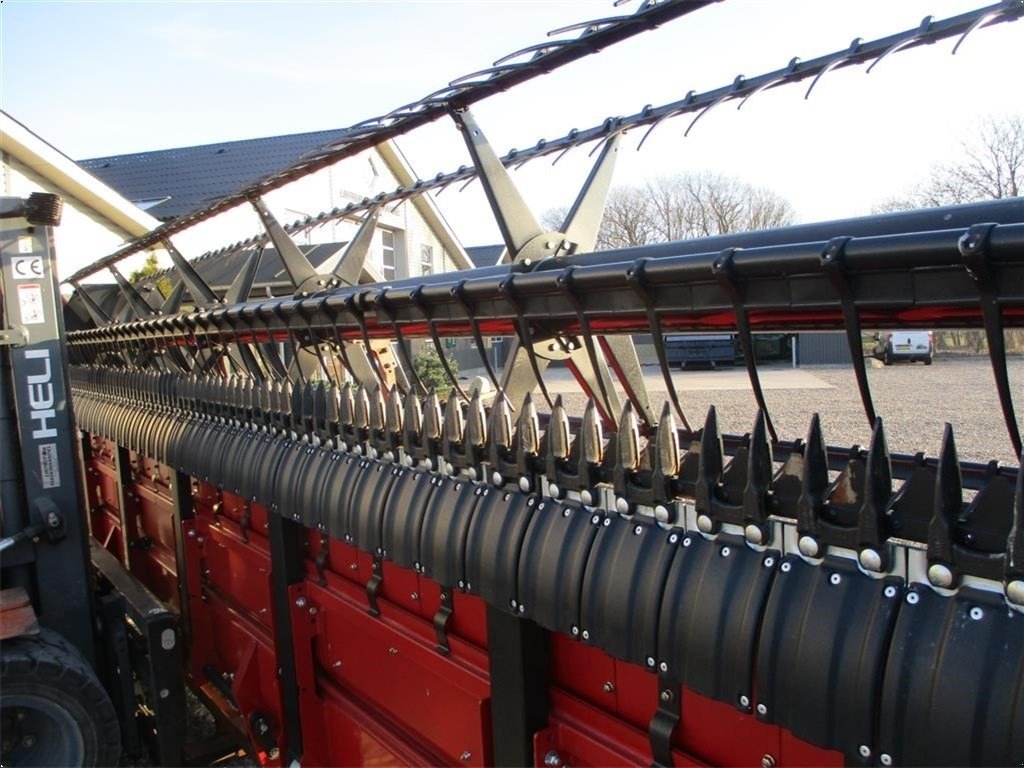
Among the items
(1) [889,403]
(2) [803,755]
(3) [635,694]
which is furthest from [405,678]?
(1) [889,403]

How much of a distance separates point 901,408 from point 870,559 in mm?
10860

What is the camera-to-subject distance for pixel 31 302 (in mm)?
4391

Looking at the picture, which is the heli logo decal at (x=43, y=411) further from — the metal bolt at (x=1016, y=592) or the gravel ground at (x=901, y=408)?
the gravel ground at (x=901, y=408)

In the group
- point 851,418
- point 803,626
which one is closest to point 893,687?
point 803,626

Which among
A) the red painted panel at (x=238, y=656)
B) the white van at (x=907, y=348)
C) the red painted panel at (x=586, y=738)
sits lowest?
the red painted panel at (x=238, y=656)

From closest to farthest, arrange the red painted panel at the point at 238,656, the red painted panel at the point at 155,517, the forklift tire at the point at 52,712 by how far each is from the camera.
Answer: the forklift tire at the point at 52,712
the red painted panel at the point at 238,656
the red painted panel at the point at 155,517

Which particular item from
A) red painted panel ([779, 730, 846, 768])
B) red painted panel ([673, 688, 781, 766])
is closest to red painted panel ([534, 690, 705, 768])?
red painted panel ([673, 688, 781, 766])

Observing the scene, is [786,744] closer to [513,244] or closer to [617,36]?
[513,244]

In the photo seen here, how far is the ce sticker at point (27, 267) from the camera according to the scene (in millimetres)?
4316

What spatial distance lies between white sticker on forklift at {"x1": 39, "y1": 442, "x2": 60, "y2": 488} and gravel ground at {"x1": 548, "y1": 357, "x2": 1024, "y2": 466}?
486 cm

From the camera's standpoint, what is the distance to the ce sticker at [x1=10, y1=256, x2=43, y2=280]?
4.32 m

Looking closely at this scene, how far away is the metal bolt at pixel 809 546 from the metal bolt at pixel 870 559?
81mm

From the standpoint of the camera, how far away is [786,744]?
1.83 meters

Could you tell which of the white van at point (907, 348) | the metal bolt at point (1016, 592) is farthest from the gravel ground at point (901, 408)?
the metal bolt at point (1016, 592)
